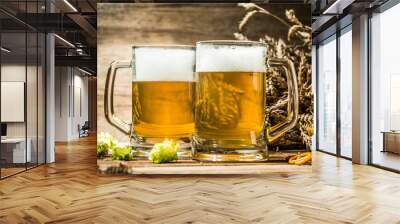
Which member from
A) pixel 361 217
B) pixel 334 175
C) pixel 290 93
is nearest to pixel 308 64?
pixel 361 217

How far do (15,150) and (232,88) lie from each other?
634 cm

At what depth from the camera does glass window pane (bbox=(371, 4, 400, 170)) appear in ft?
21.2

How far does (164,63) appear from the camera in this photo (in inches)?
36.9

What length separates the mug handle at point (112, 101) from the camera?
3.47 ft

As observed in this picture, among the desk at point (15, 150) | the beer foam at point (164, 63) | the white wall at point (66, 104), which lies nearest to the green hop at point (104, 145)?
the beer foam at point (164, 63)

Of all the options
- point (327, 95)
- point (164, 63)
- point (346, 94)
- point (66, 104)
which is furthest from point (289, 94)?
point (66, 104)

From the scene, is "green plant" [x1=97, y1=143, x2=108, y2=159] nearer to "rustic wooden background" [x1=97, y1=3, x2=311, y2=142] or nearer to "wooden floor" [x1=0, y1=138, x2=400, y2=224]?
"rustic wooden background" [x1=97, y1=3, x2=311, y2=142]

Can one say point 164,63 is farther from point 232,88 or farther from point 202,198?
point 202,198

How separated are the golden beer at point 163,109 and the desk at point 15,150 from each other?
5.62 metres

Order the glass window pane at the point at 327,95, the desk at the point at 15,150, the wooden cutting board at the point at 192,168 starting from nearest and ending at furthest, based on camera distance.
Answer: the wooden cutting board at the point at 192,168 < the desk at the point at 15,150 < the glass window pane at the point at 327,95

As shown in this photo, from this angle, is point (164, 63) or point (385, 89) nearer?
point (164, 63)

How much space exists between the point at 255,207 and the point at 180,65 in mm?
3132

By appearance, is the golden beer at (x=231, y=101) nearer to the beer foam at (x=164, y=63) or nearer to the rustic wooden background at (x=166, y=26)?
the beer foam at (x=164, y=63)

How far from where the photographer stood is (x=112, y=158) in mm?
2293
